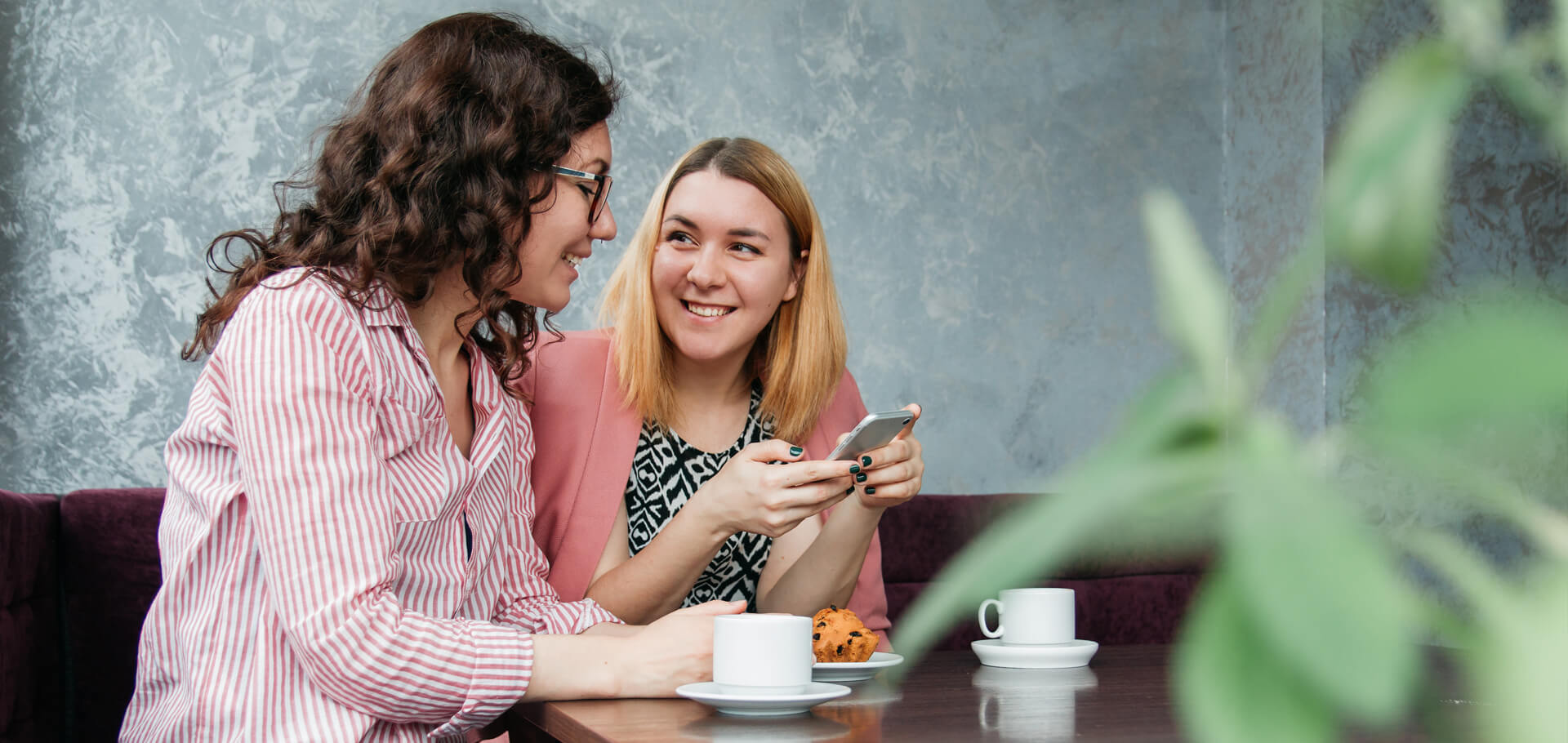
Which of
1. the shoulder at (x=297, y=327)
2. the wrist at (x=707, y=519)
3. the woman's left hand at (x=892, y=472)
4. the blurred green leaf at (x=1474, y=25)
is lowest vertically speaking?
the wrist at (x=707, y=519)

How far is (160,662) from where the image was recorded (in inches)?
47.8

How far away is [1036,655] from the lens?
1.31 metres

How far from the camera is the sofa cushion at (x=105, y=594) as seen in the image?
5.53 feet

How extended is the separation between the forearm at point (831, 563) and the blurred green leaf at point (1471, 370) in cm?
157

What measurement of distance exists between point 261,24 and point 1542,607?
7.80ft

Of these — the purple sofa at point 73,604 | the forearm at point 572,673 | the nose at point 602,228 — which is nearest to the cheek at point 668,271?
the nose at point 602,228

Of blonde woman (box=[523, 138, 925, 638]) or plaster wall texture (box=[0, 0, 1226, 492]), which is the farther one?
plaster wall texture (box=[0, 0, 1226, 492])

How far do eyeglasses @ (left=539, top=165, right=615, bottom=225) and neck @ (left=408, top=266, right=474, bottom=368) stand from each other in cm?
15

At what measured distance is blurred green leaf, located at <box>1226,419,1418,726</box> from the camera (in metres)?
0.12

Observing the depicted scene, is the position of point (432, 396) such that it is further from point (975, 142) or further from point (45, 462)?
point (975, 142)

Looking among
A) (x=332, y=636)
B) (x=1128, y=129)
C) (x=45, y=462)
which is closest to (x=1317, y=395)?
(x=1128, y=129)

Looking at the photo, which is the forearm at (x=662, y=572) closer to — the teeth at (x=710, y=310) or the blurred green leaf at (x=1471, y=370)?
the teeth at (x=710, y=310)

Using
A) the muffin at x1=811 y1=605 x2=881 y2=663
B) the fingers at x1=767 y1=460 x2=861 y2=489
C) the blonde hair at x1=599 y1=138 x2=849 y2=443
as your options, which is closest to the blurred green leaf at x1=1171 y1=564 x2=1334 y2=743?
the muffin at x1=811 y1=605 x2=881 y2=663

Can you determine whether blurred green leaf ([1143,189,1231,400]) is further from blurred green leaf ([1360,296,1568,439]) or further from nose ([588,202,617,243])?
nose ([588,202,617,243])
